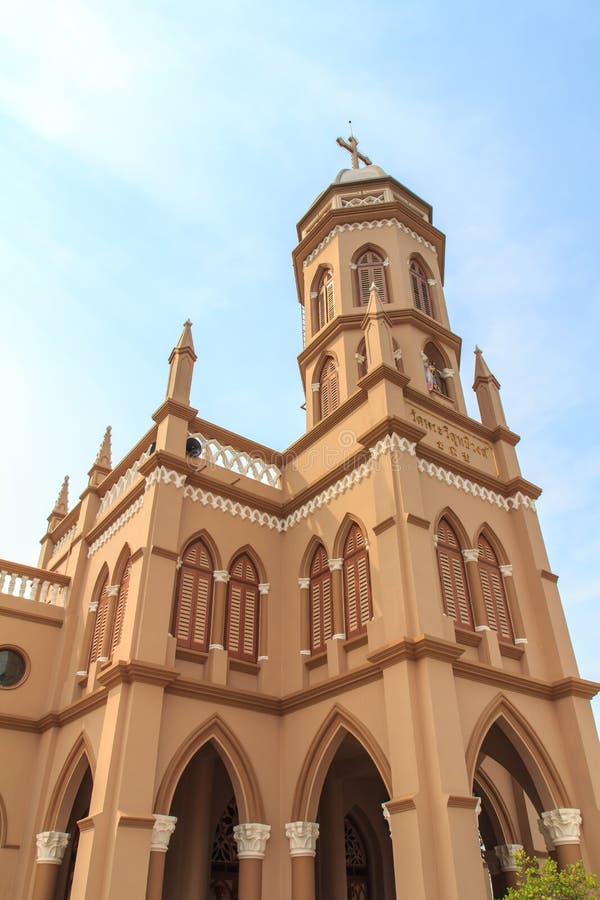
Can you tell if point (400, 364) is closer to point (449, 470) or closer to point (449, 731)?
point (449, 470)

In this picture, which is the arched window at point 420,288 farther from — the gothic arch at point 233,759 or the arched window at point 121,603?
the gothic arch at point 233,759

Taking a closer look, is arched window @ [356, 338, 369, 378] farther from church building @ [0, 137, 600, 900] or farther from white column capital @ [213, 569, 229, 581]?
white column capital @ [213, 569, 229, 581]

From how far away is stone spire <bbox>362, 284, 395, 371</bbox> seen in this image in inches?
579

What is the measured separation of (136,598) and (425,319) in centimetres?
1004

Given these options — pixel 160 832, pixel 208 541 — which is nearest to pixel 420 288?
pixel 208 541

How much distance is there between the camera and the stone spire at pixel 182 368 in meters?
15.5

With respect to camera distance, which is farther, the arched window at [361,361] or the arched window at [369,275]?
the arched window at [369,275]

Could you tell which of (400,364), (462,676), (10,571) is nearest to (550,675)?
(462,676)

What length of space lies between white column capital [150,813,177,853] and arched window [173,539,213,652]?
115 inches

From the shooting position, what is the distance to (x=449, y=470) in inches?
573

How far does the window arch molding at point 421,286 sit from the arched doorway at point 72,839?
13.5m

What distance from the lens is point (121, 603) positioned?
581 inches

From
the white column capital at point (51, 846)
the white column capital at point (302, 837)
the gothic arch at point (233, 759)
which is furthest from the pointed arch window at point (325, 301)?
the white column capital at point (51, 846)

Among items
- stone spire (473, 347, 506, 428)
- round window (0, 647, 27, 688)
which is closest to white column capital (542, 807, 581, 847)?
stone spire (473, 347, 506, 428)
